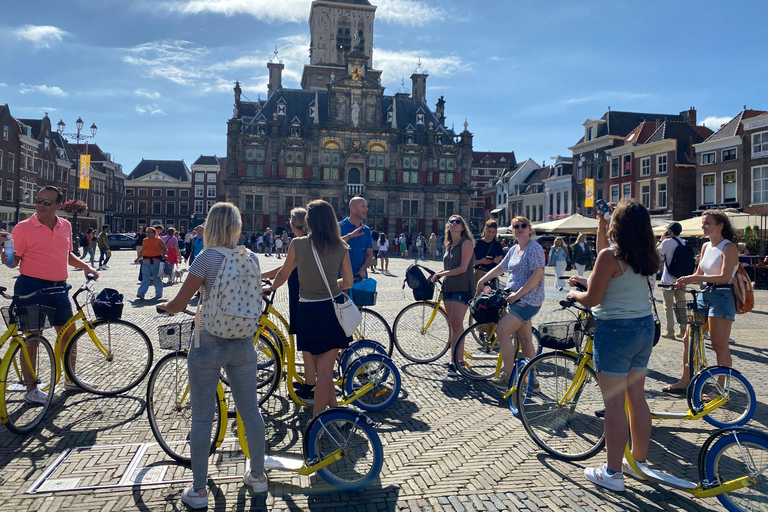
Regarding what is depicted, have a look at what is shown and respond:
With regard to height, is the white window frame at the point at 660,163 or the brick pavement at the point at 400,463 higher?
the white window frame at the point at 660,163

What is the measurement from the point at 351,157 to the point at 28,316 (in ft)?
153

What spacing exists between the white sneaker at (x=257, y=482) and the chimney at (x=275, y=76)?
57156 mm

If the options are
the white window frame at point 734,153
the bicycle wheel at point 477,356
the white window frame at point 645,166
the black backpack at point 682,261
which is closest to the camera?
the bicycle wheel at point 477,356

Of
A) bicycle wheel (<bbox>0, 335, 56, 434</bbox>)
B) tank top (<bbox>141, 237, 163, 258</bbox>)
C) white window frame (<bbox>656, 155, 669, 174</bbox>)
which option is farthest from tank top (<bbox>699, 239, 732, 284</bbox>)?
white window frame (<bbox>656, 155, 669, 174</bbox>)

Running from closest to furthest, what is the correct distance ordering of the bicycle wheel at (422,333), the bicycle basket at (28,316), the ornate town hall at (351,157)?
1. the bicycle basket at (28,316)
2. the bicycle wheel at (422,333)
3. the ornate town hall at (351,157)

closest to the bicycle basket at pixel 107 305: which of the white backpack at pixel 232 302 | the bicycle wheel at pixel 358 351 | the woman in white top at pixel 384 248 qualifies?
the bicycle wheel at pixel 358 351

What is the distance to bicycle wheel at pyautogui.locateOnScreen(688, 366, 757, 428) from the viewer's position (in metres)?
4.38

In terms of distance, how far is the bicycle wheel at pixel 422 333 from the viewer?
655 centimetres

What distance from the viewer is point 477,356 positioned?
617 centimetres

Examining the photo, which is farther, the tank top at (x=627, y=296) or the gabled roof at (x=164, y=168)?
the gabled roof at (x=164, y=168)

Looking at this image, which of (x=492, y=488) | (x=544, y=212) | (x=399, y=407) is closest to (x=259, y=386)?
(x=399, y=407)

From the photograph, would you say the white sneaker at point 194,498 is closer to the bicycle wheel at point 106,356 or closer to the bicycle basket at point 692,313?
the bicycle wheel at point 106,356

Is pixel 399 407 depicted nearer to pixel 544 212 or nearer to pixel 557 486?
pixel 557 486

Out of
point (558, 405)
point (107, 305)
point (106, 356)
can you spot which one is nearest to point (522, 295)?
point (558, 405)
